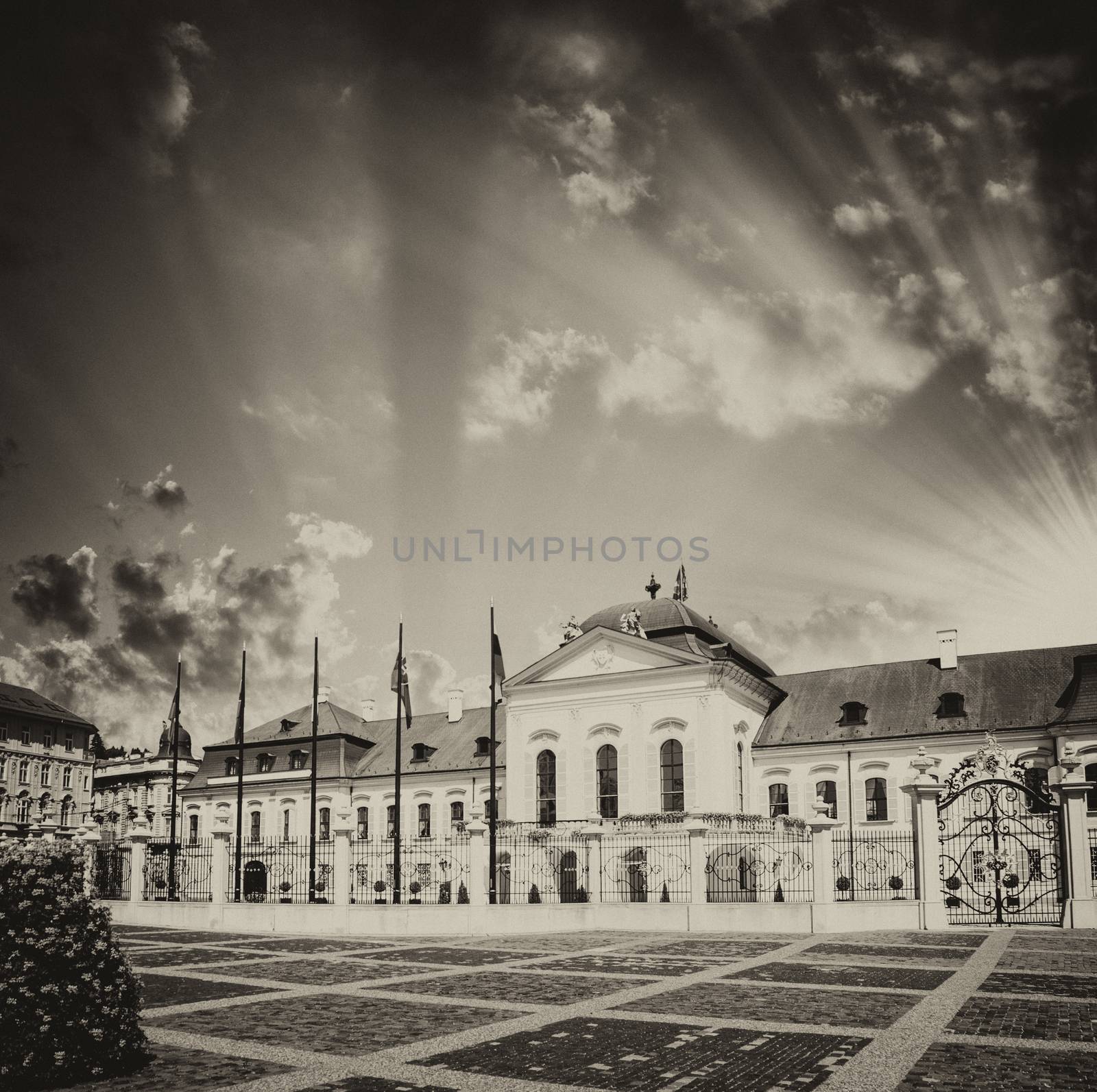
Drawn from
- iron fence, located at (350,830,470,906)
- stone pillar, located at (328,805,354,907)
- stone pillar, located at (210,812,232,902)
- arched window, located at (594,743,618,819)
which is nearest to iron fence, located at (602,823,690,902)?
arched window, located at (594,743,618,819)

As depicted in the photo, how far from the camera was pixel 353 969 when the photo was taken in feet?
49.9

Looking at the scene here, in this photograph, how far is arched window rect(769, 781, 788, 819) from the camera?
44906mm

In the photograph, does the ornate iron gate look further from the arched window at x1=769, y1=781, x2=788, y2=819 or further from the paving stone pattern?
the arched window at x1=769, y1=781, x2=788, y2=819

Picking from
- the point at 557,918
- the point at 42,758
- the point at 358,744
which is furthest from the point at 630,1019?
the point at 42,758

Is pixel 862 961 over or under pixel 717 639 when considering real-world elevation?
under

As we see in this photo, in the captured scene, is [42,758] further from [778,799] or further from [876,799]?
[876,799]

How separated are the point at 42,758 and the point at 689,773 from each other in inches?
2210

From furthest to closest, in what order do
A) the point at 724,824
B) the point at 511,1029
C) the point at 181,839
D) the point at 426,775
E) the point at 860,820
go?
the point at 181,839 < the point at 426,775 < the point at 860,820 < the point at 724,824 < the point at 511,1029

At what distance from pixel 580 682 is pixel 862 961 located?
2990 centimetres

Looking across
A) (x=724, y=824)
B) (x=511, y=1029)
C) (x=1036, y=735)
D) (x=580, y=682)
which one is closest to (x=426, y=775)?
(x=580, y=682)

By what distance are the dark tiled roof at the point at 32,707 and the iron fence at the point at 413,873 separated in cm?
4241

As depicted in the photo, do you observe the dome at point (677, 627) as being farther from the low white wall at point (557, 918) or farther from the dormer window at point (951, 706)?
the low white wall at point (557, 918)

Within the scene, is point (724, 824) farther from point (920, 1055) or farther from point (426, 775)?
point (920, 1055)

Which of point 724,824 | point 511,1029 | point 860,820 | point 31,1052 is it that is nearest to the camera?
point 31,1052
